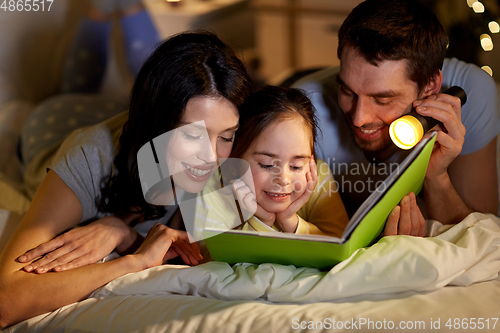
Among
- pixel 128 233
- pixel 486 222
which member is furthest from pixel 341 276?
pixel 128 233

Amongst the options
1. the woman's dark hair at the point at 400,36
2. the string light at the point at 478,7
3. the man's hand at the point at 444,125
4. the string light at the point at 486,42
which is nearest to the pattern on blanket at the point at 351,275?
the man's hand at the point at 444,125

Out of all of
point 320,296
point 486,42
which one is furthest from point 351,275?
point 486,42

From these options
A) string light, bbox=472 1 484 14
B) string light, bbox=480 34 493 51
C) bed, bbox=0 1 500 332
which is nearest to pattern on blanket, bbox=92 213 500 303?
bed, bbox=0 1 500 332

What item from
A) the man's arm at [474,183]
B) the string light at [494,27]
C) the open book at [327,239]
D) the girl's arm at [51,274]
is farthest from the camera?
the string light at [494,27]

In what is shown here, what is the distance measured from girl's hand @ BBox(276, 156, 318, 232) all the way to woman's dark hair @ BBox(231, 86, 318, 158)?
0.07 meters

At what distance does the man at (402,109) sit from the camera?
105 centimetres

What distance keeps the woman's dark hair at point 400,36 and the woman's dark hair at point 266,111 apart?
8.2 inches

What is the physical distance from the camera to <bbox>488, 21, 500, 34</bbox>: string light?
1790mm

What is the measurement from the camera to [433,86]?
115cm

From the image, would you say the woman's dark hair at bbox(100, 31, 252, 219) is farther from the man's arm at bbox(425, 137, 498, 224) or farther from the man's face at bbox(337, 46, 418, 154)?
the man's arm at bbox(425, 137, 498, 224)

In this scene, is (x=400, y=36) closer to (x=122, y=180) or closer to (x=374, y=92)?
(x=374, y=92)

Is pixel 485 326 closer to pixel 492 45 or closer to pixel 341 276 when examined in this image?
pixel 341 276

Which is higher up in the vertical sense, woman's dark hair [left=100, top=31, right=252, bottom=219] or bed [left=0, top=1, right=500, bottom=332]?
woman's dark hair [left=100, top=31, right=252, bottom=219]

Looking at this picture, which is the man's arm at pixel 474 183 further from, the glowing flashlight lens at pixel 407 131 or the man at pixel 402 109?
the glowing flashlight lens at pixel 407 131
